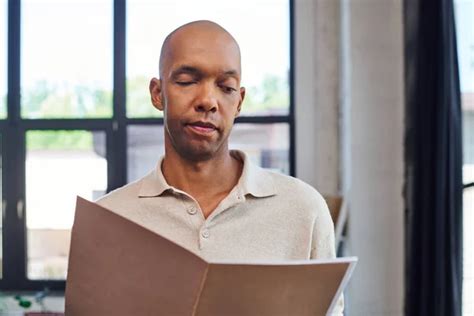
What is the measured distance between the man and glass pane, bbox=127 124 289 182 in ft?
8.18

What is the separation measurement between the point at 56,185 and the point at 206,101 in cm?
282

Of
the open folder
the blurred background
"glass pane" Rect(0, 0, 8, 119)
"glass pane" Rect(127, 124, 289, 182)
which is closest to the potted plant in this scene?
the blurred background

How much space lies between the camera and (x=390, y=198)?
3.13 meters

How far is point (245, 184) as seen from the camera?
1.22 metres

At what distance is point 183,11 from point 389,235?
1.59m

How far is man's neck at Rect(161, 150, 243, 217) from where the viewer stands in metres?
1.21

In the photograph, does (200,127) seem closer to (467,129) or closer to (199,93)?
(199,93)

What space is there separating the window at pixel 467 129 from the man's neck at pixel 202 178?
1.24m

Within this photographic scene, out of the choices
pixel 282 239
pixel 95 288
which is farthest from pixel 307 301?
pixel 95 288

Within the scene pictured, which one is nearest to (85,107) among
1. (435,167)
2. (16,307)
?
(16,307)

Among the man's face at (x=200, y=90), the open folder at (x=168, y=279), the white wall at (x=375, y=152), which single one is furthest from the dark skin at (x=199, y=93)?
the white wall at (x=375, y=152)

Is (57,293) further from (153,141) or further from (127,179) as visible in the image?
(153,141)

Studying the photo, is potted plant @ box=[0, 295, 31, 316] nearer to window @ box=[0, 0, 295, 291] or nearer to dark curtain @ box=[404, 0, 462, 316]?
window @ box=[0, 0, 295, 291]

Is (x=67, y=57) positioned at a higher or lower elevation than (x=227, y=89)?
higher
